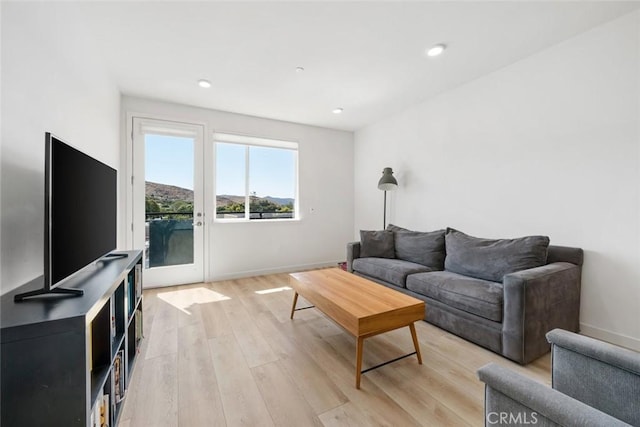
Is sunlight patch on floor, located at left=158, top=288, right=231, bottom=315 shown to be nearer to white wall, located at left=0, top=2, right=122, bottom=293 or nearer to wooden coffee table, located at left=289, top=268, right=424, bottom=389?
wooden coffee table, located at left=289, top=268, right=424, bottom=389

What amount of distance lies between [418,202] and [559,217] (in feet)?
5.22

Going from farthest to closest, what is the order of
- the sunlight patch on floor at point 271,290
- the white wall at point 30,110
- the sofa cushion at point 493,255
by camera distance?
the sunlight patch on floor at point 271,290 < the sofa cushion at point 493,255 < the white wall at point 30,110

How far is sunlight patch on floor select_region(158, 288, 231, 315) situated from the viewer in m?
3.13

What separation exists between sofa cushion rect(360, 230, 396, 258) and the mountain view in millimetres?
1807

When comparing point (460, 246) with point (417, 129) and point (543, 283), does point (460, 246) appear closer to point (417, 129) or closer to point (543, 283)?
point (543, 283)

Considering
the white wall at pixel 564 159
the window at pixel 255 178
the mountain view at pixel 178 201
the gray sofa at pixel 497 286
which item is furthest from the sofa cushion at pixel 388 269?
the mountain view at pixel 178 201

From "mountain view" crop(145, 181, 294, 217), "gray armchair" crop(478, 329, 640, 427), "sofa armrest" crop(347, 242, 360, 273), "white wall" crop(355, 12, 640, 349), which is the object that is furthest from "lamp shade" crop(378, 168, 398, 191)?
"gray armchair" crop(478, 329, 640, 427)

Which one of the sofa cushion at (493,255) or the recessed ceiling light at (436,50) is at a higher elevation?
the recessed ceiling light at (436,50)

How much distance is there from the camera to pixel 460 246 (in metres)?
2.79

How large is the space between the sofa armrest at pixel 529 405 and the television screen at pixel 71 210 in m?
1.67

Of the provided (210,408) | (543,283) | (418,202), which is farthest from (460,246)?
Answer: (210,408)

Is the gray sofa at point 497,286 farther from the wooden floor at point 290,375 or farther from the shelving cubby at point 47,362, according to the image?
the shelving cubby at point 47,362

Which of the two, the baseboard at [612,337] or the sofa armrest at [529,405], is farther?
the baseboard at [612,337]

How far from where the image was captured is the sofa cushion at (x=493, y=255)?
230 cm
